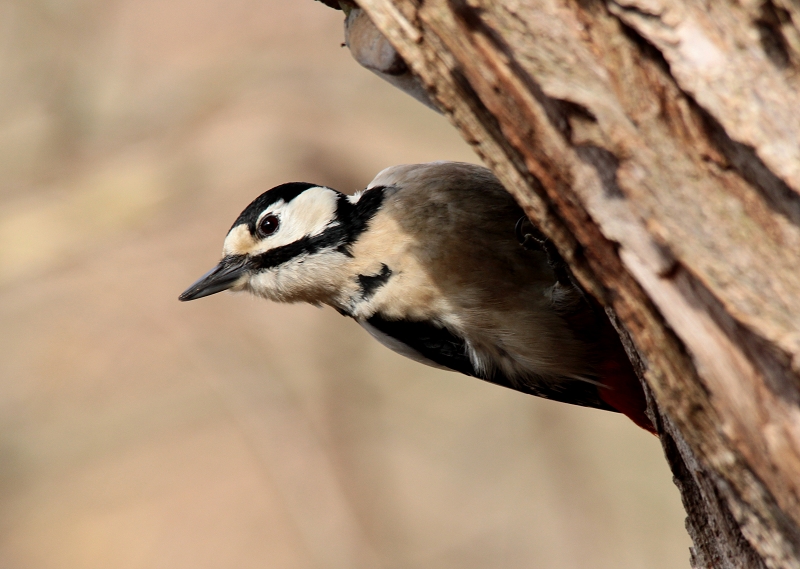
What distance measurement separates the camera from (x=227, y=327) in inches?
219

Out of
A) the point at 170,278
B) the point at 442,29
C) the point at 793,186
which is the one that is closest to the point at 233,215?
the point at 170,278

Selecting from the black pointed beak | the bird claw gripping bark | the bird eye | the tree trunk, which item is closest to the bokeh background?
the black pointed beak

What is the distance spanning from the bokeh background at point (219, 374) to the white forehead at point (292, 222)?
3025mm

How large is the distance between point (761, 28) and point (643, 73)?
6.3 inches

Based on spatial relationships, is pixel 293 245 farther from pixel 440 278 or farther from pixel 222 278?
pixel 440 278

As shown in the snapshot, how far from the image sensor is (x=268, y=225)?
247cm

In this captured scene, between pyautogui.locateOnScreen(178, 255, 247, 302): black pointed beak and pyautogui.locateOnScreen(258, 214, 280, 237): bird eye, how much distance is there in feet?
0.32

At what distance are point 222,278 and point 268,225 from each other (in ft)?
0.70

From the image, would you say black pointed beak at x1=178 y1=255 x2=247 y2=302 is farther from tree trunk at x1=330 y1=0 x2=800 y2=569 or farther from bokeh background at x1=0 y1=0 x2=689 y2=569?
bokeh background at x1=0 y1=0 x2=689 y2=569

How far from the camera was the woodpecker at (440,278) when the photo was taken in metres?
2.10

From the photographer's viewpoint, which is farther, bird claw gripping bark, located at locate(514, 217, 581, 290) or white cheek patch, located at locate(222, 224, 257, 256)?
white cheek patch, located at locate(222, 224, 257, 256)

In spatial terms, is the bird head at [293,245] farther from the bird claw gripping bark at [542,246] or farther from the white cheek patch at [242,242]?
the bird claw gripping bark at [542,246]

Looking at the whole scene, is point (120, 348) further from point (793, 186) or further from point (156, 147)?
point (793, 186)

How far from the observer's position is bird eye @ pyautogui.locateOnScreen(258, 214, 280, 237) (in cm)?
246
